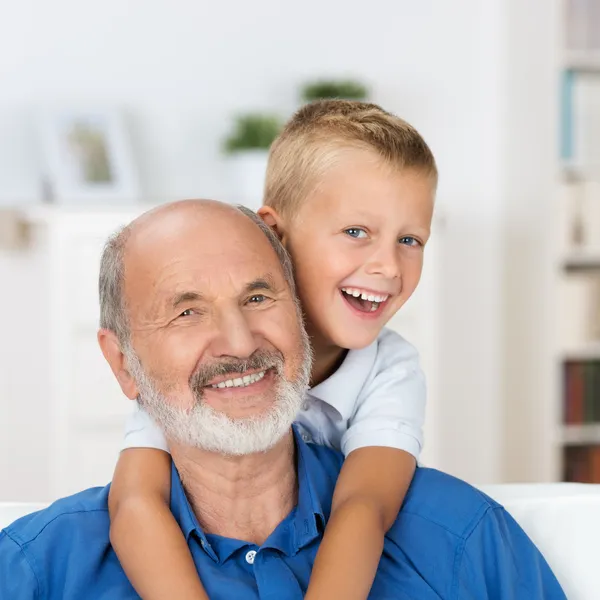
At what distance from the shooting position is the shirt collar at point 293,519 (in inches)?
57.3

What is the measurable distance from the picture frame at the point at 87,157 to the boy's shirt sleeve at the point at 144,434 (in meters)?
2.35

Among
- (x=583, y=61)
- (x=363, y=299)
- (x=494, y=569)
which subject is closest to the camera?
(x=494, y=569)

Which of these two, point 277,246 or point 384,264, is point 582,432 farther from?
point 277,246

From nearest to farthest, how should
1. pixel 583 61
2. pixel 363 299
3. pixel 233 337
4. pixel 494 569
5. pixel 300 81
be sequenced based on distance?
pixel 233 337, pixel 494 569, pixel 363 299, pixel 583 61, pixel 300 81

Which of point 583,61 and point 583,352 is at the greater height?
point 583,61

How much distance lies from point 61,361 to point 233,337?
2.44m

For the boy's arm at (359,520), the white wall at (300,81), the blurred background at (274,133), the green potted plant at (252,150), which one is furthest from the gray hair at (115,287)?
the white wall at (300,81)

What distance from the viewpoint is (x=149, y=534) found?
1420 millimetres

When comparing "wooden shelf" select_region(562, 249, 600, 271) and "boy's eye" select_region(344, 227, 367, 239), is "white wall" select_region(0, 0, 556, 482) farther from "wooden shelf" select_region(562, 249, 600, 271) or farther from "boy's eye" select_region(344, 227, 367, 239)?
"boy's eye" select_region(344, 227, 367, 239)

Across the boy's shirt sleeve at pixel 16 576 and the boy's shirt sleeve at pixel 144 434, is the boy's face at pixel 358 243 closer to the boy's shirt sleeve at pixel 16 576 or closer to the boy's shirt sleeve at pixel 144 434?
the boy's shirt sleeve at pixel 144 434

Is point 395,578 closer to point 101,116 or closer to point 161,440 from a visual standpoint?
point 161,440

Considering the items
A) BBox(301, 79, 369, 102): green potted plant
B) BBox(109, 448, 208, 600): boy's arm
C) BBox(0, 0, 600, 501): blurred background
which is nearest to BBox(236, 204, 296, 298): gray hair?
BBox(109, 448, 208, 600): boy's arm

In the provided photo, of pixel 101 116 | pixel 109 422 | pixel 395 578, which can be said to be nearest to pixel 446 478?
pixel 395 578

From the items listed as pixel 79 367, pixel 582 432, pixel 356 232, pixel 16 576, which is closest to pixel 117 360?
pixel 16 576
